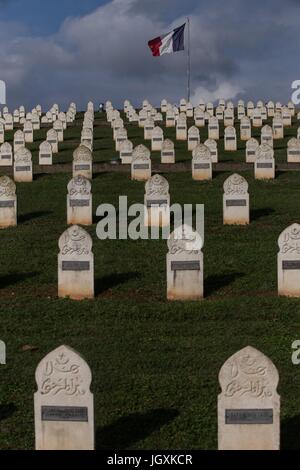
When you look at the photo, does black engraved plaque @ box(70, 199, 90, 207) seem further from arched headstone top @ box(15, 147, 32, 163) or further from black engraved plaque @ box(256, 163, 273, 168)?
black engraved plaque @ box(256, 163, 273, 168)

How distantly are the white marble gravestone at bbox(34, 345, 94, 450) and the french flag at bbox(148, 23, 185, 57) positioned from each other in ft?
133

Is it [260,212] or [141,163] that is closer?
[260,212]

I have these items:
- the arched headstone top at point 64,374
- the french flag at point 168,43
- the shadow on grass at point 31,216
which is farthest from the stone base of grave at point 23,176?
the french flag at point 168,43

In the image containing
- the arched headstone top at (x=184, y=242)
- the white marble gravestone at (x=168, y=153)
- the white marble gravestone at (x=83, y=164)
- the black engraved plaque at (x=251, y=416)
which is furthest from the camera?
the white marble gravestone at (x=168, y=153)

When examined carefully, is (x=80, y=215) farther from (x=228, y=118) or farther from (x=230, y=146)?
(x=228, y=118)

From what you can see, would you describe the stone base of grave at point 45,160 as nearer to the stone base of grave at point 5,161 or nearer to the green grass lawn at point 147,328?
the stone base of grave at point 5,161

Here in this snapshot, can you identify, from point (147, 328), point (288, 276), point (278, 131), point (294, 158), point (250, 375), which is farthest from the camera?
point (278, 131)

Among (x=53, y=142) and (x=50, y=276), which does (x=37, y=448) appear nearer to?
(x=50, y=276)

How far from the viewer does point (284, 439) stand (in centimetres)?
878

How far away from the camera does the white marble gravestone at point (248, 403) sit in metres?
7.89

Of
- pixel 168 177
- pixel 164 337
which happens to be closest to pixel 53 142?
pixel 168 177

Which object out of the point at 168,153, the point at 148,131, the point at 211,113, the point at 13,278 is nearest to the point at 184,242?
the point at 13,278

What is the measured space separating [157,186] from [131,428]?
9.71 metres

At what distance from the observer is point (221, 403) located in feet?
26.3
